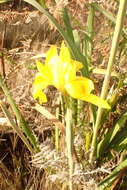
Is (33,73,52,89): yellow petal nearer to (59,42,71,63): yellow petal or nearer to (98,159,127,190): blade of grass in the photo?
(59,42,71,63): yellow petal

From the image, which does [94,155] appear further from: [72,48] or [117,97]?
[72,48]

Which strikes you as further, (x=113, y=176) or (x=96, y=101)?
(x=113, y=176)

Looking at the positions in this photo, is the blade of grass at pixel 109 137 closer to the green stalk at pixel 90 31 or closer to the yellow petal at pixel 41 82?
the green stalk at pixel 90 31

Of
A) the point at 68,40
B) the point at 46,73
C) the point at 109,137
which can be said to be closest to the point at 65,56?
the point at 46,73

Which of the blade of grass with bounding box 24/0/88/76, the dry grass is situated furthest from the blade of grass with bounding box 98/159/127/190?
the blade of grass with bounding box 24/0/88/76

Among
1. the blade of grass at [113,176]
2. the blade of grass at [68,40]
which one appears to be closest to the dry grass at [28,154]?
the blade of grass at [113,176]

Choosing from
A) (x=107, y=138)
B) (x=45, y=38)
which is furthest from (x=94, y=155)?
(x=45, y=38)

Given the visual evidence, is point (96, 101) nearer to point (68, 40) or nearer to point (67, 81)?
point (67, 81)

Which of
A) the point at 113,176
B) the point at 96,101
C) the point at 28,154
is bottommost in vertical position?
the point at 28,154
